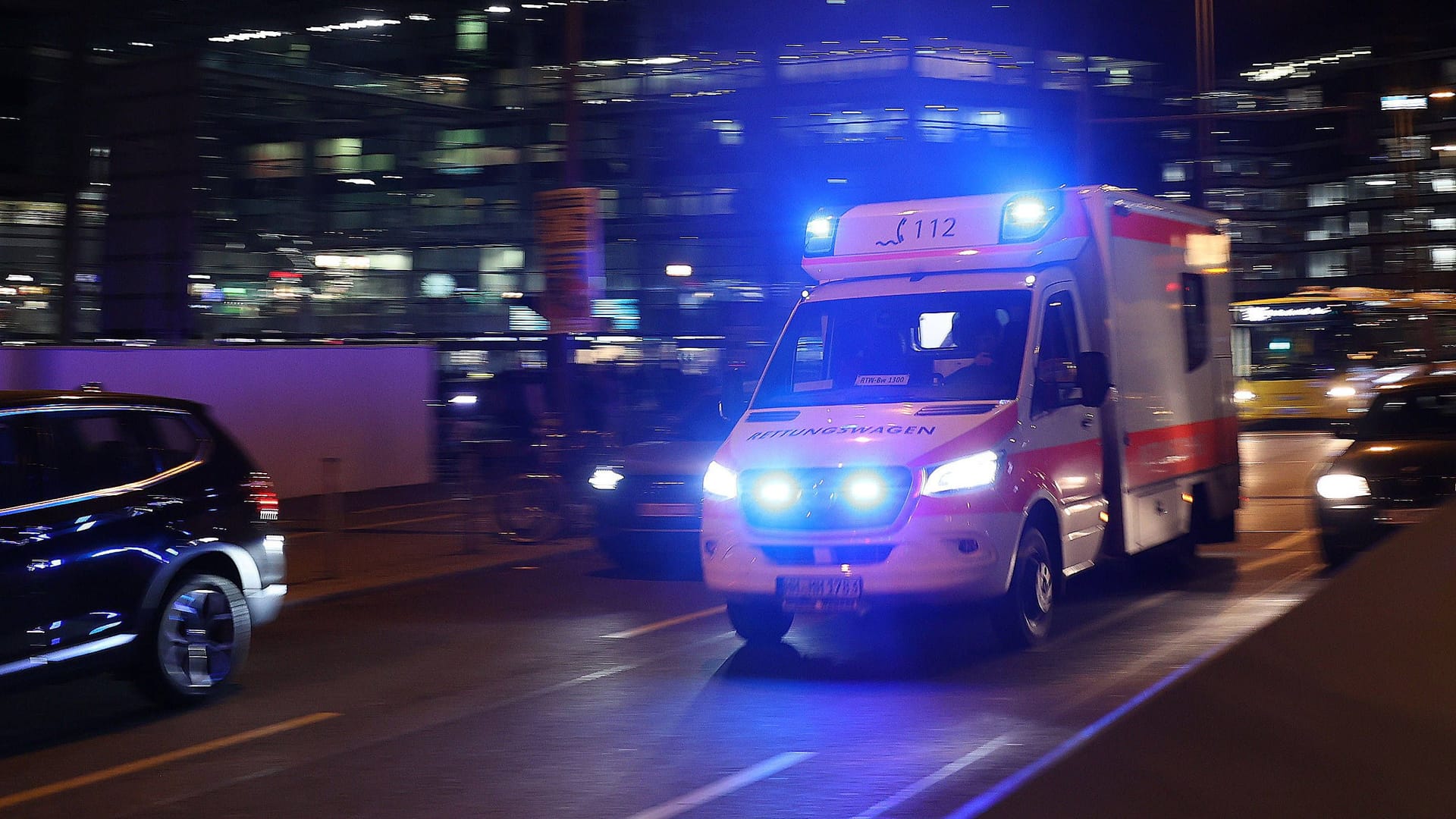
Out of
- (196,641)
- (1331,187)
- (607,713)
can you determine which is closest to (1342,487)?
(607,713)

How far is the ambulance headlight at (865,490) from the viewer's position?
373 inches

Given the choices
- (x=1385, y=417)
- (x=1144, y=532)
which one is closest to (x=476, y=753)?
(x=1144, y=532)

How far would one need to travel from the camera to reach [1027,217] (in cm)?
1085

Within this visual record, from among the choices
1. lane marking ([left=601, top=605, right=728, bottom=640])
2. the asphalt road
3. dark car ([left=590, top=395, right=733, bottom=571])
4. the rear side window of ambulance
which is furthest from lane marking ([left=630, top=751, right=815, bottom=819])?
the rear side window of ambulance

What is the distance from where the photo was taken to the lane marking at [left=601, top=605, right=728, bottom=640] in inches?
442

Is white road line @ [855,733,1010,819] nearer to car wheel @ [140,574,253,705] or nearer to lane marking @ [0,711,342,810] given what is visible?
lane marking @ [0,711,342,810]

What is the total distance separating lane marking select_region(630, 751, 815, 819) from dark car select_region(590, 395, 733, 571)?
6615 mm

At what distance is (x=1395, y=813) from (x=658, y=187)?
144 ft

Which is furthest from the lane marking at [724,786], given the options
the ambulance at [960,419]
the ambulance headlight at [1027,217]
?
the ambulance headlight at [1027,217]

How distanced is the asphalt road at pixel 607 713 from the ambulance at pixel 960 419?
53cm

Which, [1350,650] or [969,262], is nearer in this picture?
[1350,650]

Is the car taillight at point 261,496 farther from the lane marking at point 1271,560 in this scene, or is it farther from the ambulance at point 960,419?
the lane marking at point 1271,560

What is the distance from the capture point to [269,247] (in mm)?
44750

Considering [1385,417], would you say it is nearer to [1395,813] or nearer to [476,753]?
[476,753]
